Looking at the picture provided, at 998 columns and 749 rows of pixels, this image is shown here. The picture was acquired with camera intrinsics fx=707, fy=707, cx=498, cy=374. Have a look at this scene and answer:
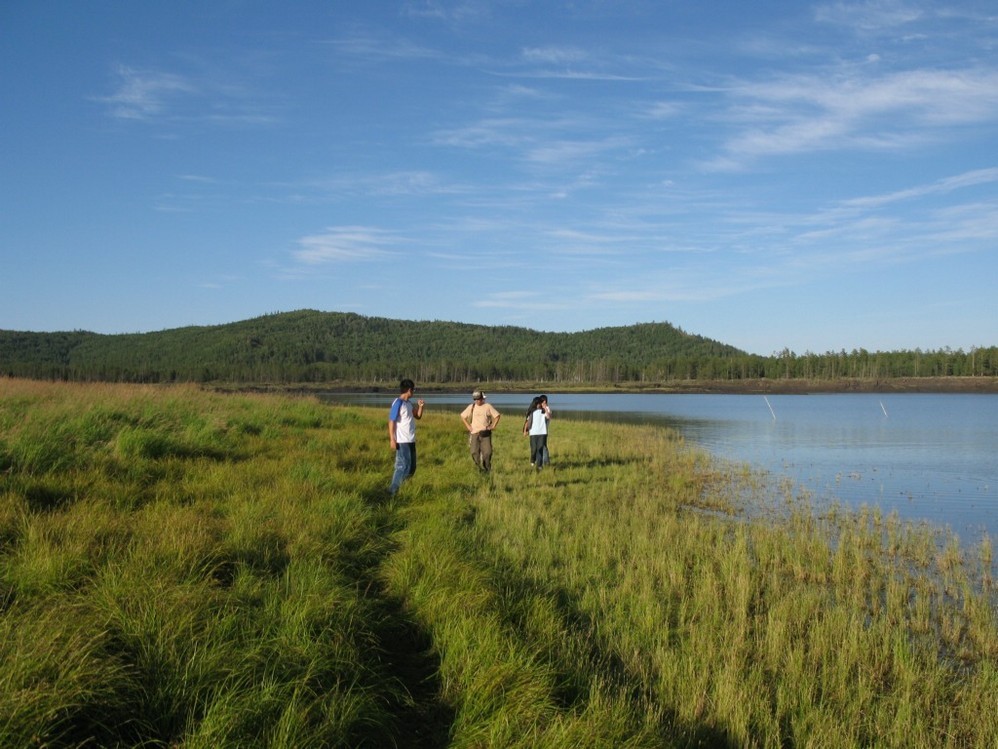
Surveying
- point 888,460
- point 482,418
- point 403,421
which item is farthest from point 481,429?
point 888,460

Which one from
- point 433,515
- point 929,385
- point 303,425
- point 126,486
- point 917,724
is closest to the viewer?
point 917,724

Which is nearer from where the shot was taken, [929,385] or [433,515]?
[433,515]

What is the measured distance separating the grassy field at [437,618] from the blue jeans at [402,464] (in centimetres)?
31

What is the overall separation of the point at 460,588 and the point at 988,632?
17.7 feet

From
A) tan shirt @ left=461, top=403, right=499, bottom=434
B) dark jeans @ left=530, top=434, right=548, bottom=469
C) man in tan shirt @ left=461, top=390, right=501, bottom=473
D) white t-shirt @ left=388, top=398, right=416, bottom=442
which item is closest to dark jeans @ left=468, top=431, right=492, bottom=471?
man in tan shirt @ left=461, top=390, right=501, bottom=473

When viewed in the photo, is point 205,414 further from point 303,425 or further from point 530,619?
point 530,619

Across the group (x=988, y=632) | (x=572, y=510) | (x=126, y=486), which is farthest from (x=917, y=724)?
(x=126, y=486)

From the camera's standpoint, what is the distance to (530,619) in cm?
591

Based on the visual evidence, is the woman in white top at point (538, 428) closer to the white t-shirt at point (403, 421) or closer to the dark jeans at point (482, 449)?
the dark jeans at point (482, 449)

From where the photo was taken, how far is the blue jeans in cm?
1170

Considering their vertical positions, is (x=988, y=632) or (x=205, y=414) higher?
(x=205, y=414)

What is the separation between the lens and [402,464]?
11.9 m

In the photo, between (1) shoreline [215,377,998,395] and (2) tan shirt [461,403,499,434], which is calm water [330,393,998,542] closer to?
(2) tan shirt [461,403,499,434]

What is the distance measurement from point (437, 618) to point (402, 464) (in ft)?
21.0
